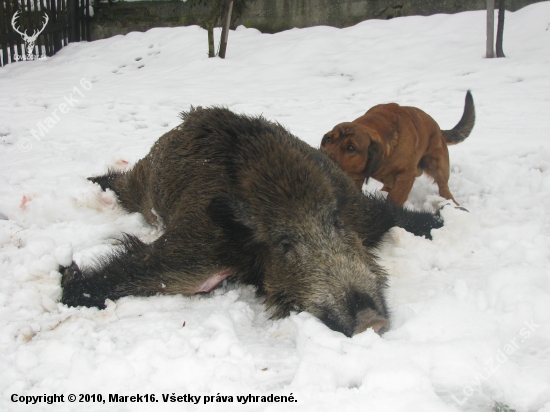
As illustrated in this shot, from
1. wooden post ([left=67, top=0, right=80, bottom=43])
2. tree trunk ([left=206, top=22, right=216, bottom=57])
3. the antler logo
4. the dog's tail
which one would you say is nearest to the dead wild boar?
the dog's tail

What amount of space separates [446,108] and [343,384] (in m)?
5.70

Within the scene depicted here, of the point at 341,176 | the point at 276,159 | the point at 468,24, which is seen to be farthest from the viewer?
the point at 468,24

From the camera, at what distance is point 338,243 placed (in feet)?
8.40

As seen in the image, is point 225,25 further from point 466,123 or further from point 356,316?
point 356,316

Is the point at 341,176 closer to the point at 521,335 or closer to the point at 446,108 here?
the point at 521,335

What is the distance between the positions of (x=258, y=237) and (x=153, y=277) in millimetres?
667

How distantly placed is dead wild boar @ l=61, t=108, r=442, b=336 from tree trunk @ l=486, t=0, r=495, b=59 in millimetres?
6202

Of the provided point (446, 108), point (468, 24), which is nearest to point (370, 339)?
point (446, 108)

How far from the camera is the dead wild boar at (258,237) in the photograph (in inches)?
96.1

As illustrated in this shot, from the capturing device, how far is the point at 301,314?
7.92 feet

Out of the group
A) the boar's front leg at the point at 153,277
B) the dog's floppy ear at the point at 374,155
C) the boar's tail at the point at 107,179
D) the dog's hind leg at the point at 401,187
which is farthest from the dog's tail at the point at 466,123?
the boar's tail at the point at 107,179

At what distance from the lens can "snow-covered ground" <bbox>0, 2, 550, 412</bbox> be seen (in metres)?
1.83

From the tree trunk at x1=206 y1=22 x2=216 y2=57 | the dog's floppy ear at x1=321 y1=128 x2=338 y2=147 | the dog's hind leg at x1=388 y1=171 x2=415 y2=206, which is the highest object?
Result: the tree trunk at x1=206 y1=22 x2=216 y2=57

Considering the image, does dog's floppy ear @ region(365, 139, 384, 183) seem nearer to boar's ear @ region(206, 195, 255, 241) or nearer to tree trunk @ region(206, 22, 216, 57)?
boar's ear @ region(206, 195, 255, 241)
